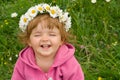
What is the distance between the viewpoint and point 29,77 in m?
3.06

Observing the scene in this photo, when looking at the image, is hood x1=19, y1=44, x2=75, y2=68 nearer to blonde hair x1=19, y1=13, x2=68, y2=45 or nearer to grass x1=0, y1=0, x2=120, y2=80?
blonde hair x1=19, y1=13, x2=68, y2=45

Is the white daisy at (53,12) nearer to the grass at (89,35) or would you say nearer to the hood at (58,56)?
the hood at (58,56)

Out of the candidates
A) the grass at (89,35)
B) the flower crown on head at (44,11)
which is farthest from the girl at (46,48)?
the grass at (89,35)

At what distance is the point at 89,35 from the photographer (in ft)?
13.1

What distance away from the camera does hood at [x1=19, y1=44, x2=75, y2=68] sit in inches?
117

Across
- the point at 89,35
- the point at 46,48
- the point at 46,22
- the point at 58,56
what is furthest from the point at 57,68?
the point at 89,35

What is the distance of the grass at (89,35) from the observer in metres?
3.65

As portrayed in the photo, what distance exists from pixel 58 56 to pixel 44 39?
238 mm

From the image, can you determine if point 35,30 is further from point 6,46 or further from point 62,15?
point 6,46

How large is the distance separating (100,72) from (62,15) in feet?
2.74

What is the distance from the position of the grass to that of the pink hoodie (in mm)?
531

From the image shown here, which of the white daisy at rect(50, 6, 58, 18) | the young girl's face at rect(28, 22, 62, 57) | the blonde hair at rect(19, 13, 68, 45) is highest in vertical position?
the white daisy at rect(50, 6, 58, 18)

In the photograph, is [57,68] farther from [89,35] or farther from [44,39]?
[89,35]

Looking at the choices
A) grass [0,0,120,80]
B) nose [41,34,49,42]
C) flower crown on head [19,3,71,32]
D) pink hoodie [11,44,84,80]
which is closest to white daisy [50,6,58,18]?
flower crown on head [19,3,71,32]
